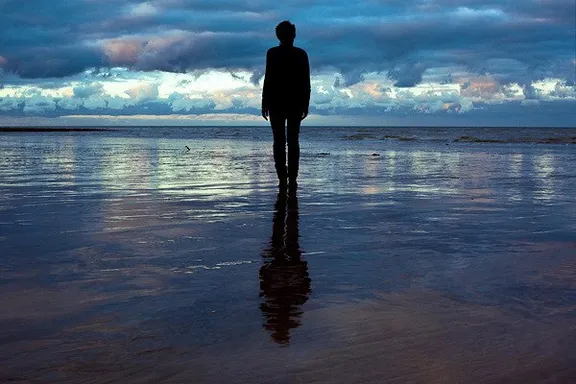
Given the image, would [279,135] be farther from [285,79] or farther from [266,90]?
[285,79]

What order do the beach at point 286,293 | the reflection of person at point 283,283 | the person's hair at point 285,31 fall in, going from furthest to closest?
the person's hair at point 285,31
the reflection of person at point 283,283
the beach at point 286,293

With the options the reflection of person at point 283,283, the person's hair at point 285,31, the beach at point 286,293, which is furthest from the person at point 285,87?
the reflection of person at point 283,283

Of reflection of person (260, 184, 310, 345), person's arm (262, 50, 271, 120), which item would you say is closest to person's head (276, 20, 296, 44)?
person's arm (262, 50, 271, 120)

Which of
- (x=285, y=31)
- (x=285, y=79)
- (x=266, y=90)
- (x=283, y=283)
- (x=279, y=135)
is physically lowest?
(x=283, y=283)

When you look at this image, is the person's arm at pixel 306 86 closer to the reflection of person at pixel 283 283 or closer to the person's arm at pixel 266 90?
the person's arm at pixel 266 90

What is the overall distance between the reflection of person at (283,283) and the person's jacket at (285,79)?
3.91 metres

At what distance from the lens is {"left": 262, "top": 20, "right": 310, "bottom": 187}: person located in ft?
30.7

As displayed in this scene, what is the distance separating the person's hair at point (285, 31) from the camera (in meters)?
9.34

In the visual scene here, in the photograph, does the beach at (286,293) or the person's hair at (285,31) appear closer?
the beach at (286,293)

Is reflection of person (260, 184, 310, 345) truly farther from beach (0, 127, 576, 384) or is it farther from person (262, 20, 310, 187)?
person (262, 20, 310, 187)

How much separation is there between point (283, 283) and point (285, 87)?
20.0 ft

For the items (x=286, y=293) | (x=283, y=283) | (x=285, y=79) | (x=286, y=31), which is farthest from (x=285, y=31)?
(x=286, y=293)

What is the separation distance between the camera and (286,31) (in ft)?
30.8

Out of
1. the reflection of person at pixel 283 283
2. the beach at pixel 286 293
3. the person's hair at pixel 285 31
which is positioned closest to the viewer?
the beach at pixel 286 293
